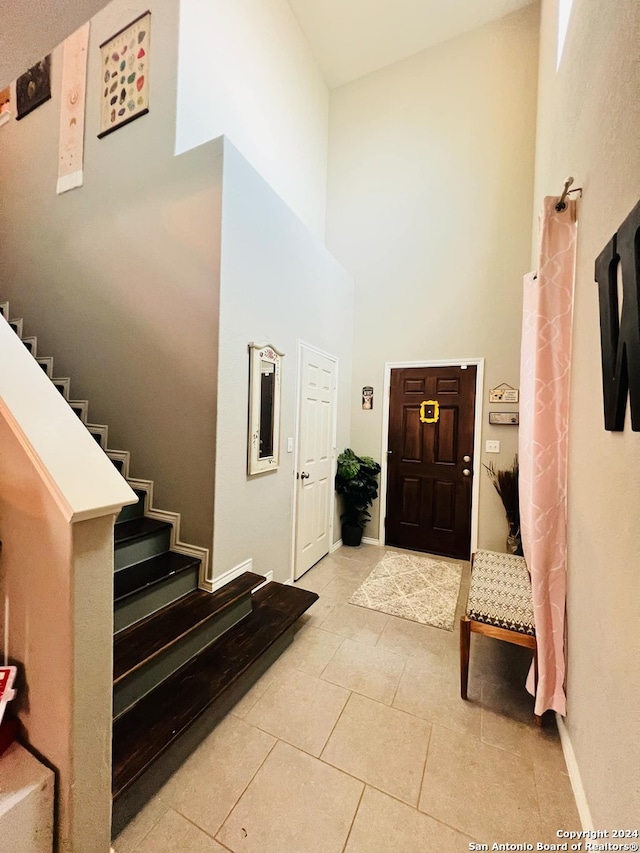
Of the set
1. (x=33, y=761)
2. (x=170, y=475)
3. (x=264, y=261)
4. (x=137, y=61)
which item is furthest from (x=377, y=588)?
(x=137, y=61)

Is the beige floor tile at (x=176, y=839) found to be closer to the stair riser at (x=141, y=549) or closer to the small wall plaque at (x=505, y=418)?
the stair riser at (x=141, y=549)

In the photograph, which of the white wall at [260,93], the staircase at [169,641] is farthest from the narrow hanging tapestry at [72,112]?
the staircase at [169,641]

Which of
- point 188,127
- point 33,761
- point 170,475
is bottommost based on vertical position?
point 33,761

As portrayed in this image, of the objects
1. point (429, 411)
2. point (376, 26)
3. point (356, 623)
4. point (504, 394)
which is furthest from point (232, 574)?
point (376, 26)

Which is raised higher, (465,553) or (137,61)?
(137,61)

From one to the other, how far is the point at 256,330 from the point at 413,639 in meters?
2.41

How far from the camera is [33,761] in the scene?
40.2 inches

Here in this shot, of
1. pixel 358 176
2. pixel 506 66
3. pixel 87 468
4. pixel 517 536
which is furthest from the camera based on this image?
pixel 358 176

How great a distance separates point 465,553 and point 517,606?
1902 mm

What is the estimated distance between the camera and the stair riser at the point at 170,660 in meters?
1.41

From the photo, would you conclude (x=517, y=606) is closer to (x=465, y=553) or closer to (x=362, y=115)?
(x=465, y=553)

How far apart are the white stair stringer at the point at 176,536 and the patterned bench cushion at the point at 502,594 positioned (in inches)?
61.7

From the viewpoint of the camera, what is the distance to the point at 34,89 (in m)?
3.18

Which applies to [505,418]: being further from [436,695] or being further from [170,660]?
[170,660]
